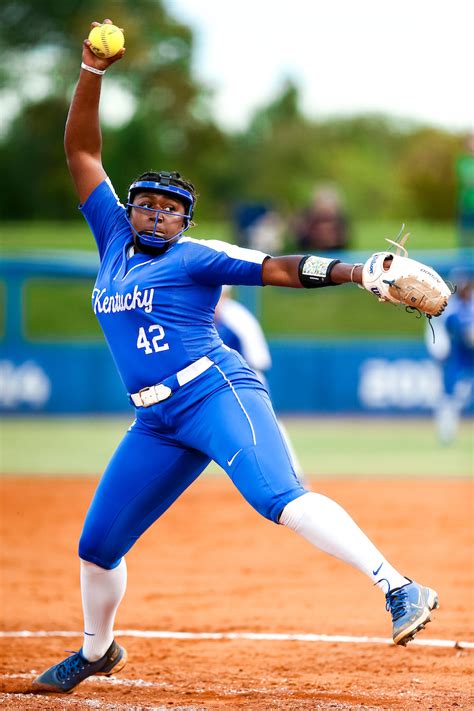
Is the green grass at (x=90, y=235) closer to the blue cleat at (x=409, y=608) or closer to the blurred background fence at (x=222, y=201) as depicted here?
the blurred background fence at (x=222, y=201)

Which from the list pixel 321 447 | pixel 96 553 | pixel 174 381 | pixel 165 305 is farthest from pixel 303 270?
pixel 321 447

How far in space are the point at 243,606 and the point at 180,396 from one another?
289 cm

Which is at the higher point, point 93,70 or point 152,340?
point 93,70

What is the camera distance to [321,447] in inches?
640

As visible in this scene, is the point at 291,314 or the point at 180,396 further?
the point at 291,314

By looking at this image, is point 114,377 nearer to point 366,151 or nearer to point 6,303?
point 6,303

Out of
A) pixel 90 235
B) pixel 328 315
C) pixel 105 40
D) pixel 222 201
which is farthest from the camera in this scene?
pixel 222 201

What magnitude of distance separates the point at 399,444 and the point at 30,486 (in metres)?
6.38

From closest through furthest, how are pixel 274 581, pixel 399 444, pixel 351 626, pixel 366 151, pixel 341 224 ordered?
pixel 351 626 < pixel 274 581 < pixel 399 444 < pixel 341 224 < pixel 366 151

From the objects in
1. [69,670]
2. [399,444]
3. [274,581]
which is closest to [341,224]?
[399,444]

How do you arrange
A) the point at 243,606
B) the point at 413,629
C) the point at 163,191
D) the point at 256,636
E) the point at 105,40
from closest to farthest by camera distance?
the point at 413,629
the point at 163,191
the point at 105,40
the point at 256,636
the point at 243,606

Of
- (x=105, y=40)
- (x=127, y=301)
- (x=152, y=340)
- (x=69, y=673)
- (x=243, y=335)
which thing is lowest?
(x=69, y=673)

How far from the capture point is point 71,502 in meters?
11.3

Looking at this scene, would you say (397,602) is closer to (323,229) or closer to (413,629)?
(413,629)
